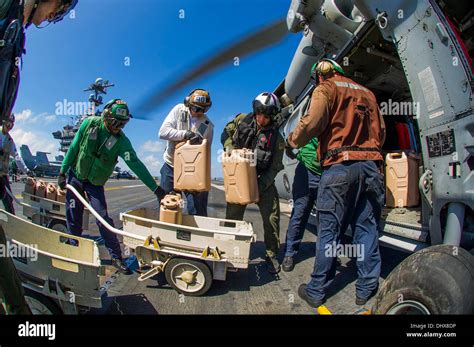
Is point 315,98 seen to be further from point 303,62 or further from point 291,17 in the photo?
point 303,62

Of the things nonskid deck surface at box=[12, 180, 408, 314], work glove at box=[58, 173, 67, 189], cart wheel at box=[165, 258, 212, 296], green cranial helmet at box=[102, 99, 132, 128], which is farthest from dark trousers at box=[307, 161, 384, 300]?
work glove at box=[58, 173, 67, 189]

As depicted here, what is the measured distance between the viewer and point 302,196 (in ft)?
10.2

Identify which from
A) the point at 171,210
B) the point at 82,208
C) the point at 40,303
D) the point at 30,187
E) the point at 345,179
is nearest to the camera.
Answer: the point at 40,303

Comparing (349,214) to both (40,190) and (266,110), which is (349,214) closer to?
(266,110)

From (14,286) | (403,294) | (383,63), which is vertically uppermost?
(383,63)

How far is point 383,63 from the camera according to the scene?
3605 millimetres

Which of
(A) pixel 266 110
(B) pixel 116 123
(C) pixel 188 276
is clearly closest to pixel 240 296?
(C) pixel 188 276

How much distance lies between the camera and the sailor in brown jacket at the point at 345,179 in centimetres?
213

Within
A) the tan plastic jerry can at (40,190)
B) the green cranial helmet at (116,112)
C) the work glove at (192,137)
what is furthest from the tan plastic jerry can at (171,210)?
the tan plastic jerry can at (40,190)

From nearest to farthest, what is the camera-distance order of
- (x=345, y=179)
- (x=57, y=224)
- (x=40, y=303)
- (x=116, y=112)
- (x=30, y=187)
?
(x=40, y=303) < (x=345, y=179) < (x=116, y=112) < (x=57, y=224) < (x=30, y=187)

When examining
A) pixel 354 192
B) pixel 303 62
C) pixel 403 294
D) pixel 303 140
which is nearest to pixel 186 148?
pixel 303 140

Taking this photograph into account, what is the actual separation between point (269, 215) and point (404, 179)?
1.50 metres

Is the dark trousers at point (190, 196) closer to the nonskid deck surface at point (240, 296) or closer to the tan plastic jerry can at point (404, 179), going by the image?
the nonskid deck surface at point (240, 296)

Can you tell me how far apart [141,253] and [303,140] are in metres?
1.89
